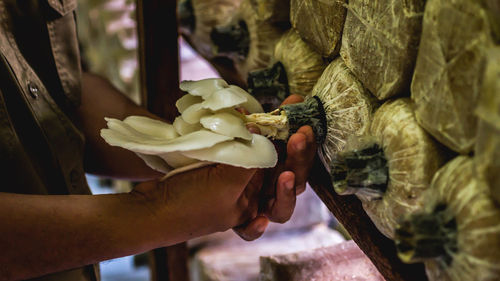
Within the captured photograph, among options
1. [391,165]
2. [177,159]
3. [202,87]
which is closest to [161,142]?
[177,159]

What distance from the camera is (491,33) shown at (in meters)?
0.52

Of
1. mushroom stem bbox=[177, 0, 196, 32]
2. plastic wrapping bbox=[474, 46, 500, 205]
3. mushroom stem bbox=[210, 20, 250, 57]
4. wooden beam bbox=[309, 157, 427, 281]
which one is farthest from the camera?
mushroom stem bbox=[177, 0, 196, 32]

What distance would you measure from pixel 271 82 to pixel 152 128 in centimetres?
33

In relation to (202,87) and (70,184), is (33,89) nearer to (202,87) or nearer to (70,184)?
(70,184)

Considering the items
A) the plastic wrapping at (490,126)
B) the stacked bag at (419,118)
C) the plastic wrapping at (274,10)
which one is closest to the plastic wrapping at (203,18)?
the plastic wrapping at (274,10)

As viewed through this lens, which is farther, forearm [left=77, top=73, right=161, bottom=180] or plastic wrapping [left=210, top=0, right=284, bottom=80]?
forearm [left=77, top=73, right=161, bottom=180]

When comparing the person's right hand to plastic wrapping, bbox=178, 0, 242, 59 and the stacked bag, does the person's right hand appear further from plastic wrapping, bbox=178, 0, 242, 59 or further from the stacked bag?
plastic wrapping, bbox=178, 0, 242, 59

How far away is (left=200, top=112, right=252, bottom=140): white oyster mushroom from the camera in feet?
2.59

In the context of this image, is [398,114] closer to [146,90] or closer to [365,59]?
[365,59]

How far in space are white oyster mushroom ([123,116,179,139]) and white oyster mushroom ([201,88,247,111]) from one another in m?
0.09

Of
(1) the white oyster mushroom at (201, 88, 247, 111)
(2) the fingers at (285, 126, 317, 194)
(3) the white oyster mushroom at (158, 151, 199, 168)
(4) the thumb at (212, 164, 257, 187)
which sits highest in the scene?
(1) the white oyster mushroom at (201, 88, 247, 111)

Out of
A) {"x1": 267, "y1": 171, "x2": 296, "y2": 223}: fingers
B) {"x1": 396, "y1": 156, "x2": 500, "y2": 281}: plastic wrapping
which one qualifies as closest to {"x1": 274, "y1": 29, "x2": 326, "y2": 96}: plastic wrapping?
{"x1": 267, "y1": 171, "x2": 296, "y2": 223}: fingers

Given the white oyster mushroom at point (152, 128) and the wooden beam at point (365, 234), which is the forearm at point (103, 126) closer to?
the white oyster mushroom at point (152, 128)

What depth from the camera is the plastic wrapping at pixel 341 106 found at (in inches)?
32.6
